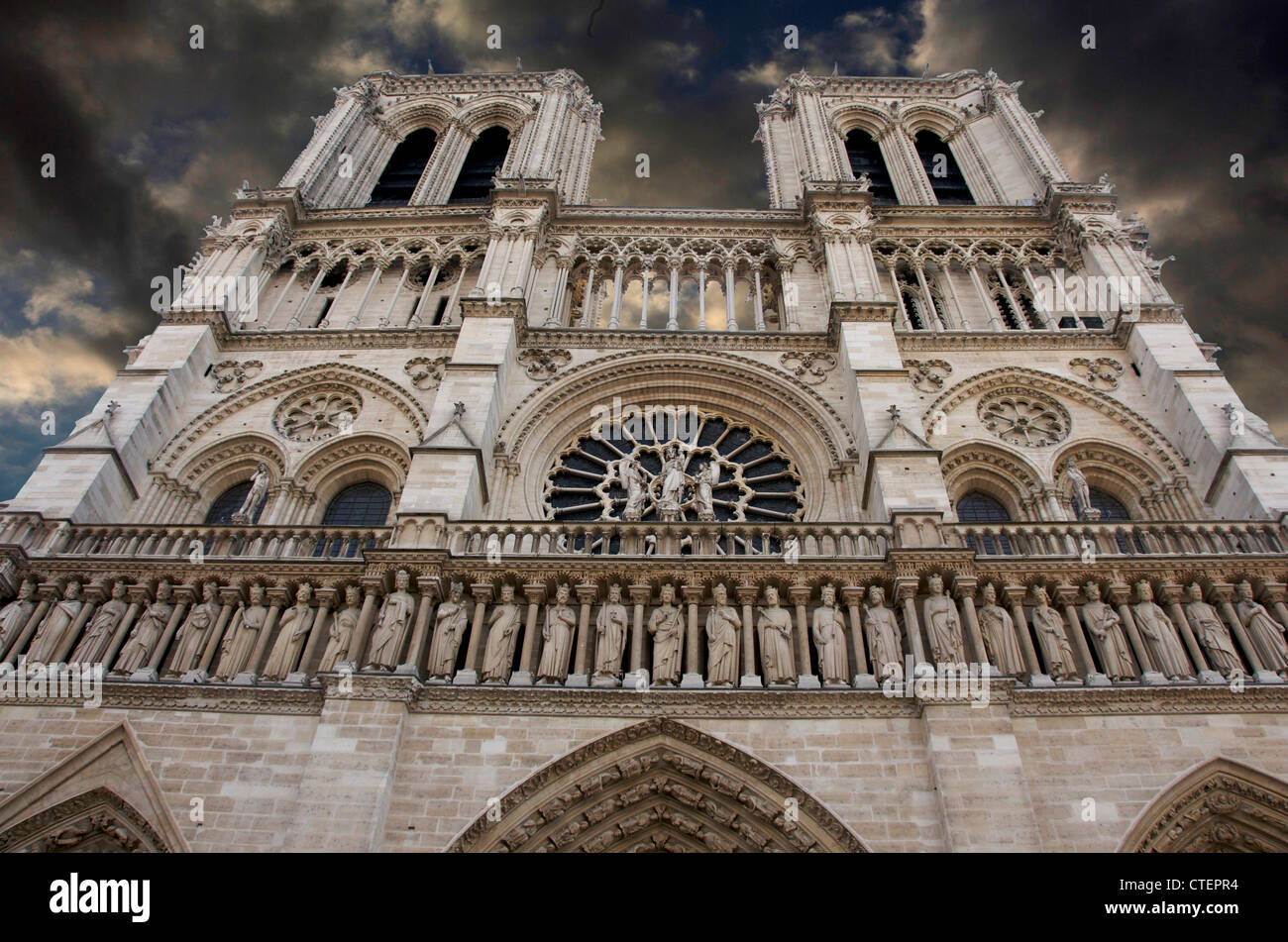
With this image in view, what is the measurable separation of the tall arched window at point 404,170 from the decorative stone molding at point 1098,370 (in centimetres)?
1586

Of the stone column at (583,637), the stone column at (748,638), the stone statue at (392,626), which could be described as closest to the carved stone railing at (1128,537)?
the stone column at (748,638)

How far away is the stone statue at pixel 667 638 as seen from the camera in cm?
1037

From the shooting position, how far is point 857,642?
1074 cm

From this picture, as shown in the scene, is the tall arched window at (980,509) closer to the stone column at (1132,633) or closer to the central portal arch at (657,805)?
the stone column at (1132,633)

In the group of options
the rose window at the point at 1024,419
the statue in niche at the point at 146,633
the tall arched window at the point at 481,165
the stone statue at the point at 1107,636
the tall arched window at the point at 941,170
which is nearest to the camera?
the stone statue at the point at 1107,636

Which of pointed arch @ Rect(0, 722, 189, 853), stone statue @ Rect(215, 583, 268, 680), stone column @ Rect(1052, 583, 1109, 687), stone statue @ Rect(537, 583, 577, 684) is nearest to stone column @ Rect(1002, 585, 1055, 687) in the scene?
stone column @ Rect(1052, 583, 1109, 687)

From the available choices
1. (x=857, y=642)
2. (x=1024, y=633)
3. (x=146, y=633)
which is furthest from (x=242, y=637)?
(x=1024, y=633)

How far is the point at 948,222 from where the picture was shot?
65.9 ft

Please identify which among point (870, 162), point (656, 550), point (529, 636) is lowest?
point (529, 636)

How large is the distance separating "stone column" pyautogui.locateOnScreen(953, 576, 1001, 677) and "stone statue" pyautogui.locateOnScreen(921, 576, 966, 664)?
108mm

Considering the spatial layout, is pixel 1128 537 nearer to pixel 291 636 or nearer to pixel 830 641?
pixel 830 641

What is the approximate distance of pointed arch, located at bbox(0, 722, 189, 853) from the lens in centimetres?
959

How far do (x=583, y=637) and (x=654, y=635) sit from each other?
83 cm

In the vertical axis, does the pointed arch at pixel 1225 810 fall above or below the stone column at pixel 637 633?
below
